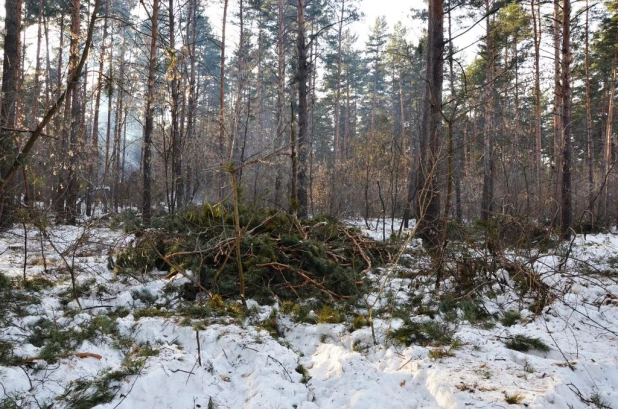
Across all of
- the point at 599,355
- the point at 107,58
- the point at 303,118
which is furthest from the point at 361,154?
the point at 599,355

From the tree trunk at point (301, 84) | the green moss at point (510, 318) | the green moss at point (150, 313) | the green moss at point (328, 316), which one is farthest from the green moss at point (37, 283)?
the tree trunk at point (301, 84)

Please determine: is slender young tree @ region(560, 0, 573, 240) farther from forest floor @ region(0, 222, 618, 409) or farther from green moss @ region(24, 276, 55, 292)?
green moss @ region(24, 276, 55, 292)

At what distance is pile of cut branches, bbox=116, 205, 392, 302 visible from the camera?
4898mm

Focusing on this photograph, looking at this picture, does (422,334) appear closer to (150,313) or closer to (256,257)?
(256,257)

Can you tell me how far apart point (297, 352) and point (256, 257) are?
190 centimetres

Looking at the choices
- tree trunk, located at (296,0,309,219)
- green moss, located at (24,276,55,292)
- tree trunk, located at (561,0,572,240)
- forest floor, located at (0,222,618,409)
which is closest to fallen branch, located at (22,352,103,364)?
forest floor, located at (0,222,618,409)

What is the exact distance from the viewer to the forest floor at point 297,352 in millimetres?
2586

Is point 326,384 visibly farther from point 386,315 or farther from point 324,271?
point 324,271

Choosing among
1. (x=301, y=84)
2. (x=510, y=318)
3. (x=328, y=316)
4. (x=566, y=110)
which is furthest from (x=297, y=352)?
(x=566, y=110)

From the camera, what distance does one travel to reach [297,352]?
11.4 ft

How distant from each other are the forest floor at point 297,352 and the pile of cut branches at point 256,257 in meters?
0.45

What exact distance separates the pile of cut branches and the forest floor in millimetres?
450

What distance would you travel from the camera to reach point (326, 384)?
9.57 feet

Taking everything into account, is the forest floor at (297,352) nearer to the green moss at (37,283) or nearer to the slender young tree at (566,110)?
the green moss at (37,283)
